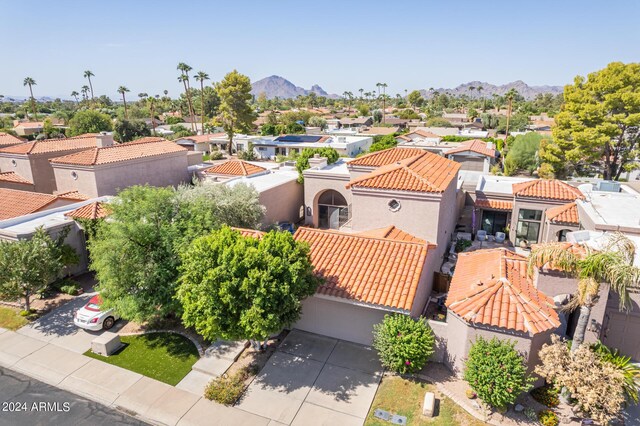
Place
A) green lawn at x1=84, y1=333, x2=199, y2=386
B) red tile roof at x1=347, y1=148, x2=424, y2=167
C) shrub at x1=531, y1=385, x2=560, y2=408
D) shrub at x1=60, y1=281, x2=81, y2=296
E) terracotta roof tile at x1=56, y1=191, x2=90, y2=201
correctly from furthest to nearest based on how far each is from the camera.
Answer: terracotta roof tile at x1=56, y1=191, x2=90, y2=201 → red tile roof at x1=347, y1=148, x2=424, y2=167 → shrub at x1=60, y1=281, x2=81, y2=296 → green lawn at x1=84, y1=333, x2=199, y2=386 → shrub at x1=531, y1=385, x2=560, y2=408

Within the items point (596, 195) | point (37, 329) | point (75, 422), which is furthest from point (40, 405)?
point (596, 195)

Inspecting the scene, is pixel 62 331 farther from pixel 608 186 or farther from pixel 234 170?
pixel 608 186

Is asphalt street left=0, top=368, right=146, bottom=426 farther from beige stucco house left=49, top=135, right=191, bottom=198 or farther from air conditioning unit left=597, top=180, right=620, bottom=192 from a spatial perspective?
air conditioning unit left=597, top=180, right=620, bottom=192

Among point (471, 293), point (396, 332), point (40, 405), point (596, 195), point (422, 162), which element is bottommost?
point (40, 405)

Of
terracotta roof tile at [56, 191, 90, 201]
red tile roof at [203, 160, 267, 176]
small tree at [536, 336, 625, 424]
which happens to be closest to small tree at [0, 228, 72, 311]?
terracotta roof tile at [56, 191, 90, 201]

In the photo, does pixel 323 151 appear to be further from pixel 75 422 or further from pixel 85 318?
pixel 75 422

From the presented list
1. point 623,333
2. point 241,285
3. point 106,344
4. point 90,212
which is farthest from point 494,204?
point 90,212
